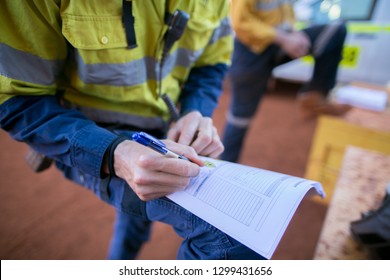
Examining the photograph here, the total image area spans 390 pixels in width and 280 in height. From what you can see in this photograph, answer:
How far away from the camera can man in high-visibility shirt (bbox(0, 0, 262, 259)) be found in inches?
17.5

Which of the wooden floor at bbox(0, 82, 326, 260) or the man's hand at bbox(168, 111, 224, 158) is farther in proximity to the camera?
the wooden floor at bbox(0, 82, 326, 260)

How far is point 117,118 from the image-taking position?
2.07 ft

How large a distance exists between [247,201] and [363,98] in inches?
50.5

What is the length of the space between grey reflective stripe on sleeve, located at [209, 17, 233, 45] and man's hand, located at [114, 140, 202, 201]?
0.44 meters

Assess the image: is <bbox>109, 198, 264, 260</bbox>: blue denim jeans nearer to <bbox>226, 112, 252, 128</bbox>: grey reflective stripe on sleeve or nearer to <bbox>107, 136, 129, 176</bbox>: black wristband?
<bbox>107, 136, 129, 176</bbox>: black wristband

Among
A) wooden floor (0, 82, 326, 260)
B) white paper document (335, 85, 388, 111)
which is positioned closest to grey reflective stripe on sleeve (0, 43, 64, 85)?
wooden floor (0, 82, 326, 260)

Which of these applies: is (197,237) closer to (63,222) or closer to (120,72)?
(120,72)

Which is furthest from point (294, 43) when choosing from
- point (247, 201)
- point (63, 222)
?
point (63, 222)

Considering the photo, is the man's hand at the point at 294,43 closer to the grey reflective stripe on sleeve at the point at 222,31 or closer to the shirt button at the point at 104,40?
the grey reflective stripe on sleeve at the point at 222,31

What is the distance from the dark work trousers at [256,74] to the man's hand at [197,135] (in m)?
0.79

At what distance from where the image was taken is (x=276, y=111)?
2412 millimetres

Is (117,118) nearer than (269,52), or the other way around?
(117,118)

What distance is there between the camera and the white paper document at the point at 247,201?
1.30 feet

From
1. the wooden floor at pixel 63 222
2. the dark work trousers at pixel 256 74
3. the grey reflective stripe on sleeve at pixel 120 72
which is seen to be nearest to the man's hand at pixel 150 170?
the grey reflective stripe on sleeve at pixel 120 72
